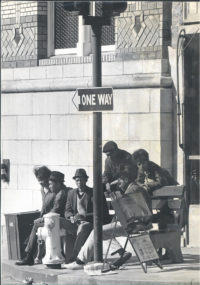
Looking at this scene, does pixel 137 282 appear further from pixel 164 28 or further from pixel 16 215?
pixel 164 28

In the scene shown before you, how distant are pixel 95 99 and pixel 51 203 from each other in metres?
1.96

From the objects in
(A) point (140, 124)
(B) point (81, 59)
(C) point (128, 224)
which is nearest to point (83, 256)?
(C) point (128, 224)

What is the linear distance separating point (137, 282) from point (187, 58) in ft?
12.4

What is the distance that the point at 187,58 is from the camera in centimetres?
1559

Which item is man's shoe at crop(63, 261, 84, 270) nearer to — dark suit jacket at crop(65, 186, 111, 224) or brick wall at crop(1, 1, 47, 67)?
dark suit jacket at crop(65, 186, 111, 224)

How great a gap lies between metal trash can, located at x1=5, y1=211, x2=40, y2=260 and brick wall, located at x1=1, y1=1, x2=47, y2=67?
110 inches

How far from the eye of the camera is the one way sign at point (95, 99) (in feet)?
44.5

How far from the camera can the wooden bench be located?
46.4 feet

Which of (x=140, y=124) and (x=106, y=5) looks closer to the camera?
(x=106, y=5)

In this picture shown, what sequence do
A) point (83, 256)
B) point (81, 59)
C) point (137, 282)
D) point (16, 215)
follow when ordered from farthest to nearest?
1. point (81, 59)
2. point (16, 215)
3. point (83, 256)
4. point (137, 282)

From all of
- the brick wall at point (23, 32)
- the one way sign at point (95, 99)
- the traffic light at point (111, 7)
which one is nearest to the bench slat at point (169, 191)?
the one way sign at point (95, 99)

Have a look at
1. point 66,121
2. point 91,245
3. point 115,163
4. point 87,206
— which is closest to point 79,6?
point 115,163

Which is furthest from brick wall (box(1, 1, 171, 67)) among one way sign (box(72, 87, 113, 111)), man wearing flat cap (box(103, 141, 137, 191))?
one way sign (box(72, 87, 113, 111))

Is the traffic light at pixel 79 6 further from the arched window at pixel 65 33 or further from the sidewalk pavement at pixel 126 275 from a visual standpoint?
the sidewalk pavement at pixel 126 275
